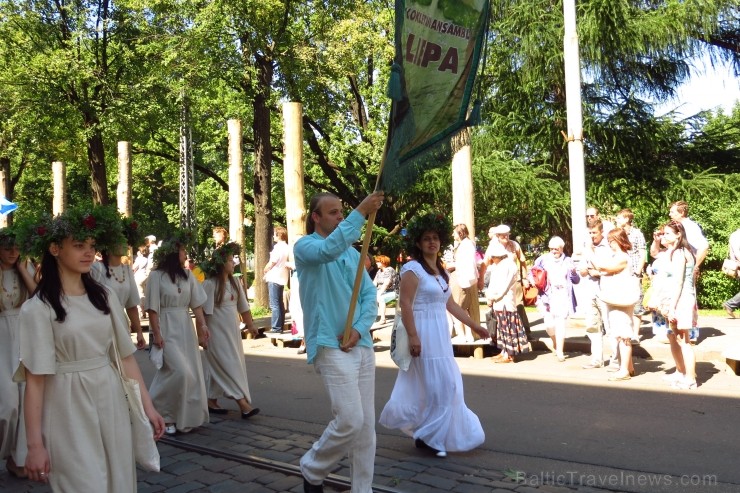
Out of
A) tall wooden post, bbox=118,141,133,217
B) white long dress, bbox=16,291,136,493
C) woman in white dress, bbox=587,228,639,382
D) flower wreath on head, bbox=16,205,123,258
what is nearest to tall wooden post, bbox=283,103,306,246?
woman in white dress, bbox=587,228,639,382

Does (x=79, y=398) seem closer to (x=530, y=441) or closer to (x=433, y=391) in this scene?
(x=433, y=391)

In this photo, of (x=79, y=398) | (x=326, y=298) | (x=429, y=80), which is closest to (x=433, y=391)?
(x=326, y=298)

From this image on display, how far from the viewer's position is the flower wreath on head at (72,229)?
3.85m

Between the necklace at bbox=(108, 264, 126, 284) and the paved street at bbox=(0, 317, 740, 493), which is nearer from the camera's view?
the paved street at bbox=(0, 317, 740, 493)

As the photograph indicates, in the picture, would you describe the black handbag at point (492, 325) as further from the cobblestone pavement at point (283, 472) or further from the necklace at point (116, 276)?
the necklace at point (116, 276)

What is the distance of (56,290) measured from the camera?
3660 millimetres

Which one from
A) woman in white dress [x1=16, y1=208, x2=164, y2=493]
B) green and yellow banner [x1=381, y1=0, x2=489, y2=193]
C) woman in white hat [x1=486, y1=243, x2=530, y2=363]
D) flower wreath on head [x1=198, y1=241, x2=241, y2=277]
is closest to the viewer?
woman in white dress [x1=16, y1=208, x2=164, y2=493]

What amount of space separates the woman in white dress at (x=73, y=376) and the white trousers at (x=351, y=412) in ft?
4.12

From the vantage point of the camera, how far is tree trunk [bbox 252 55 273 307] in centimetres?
1909

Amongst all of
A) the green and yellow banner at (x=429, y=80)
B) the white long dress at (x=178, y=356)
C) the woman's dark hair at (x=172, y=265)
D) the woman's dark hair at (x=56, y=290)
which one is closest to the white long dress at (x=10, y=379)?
the white long dress at (x=178, y=356)

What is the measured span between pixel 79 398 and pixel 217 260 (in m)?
4.29

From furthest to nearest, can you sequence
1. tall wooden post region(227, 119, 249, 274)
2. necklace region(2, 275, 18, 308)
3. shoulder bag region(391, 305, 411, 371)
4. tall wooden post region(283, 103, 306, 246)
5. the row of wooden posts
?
tall wooden post region(227, 119, 249, 274), tall wooden post region(283, 103, 306, 246), the row of wooden posts, necklace region(2, 275, 18, 308), shoulder bag region(391, 305, 411, 371)

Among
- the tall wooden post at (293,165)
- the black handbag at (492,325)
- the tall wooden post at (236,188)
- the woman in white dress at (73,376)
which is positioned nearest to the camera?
the woman in white dress at (73,376)

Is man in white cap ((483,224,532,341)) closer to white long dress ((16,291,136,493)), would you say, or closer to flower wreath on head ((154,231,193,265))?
flower wreath on head ((154,231,193,265))
